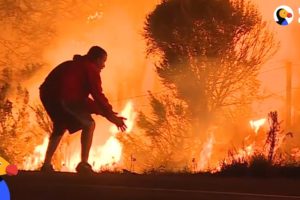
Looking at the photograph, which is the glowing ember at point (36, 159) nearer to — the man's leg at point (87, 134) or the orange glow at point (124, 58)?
the orange glow at point (124, 58)

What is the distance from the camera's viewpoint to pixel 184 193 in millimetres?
7031

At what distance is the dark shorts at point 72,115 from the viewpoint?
9.94 meters

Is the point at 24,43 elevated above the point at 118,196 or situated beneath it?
elevated above

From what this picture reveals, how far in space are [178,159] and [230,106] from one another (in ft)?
7.25

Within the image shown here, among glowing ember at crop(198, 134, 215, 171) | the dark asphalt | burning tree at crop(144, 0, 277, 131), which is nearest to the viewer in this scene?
the dark asphalt

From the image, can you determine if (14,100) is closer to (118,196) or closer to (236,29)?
(236,29)

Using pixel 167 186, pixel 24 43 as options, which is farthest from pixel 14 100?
pixel 167 186

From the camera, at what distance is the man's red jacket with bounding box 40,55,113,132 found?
9.92m

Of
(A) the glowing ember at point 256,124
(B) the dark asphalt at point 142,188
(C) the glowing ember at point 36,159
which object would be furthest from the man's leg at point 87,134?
(A) the glowing ember at point 256,124

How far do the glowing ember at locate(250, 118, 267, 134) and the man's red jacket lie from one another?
9.46 m

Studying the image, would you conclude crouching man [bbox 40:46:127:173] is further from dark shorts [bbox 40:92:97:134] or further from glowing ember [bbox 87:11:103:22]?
glowing ember [bbox 87:11:103:22]

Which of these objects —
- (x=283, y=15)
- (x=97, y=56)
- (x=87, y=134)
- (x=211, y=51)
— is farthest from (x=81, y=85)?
(x=283, y=15)

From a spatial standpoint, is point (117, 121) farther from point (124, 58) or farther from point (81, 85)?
point (124, 58)

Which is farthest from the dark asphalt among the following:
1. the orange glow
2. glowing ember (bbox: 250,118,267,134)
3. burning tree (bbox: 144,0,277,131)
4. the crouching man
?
the orange glow
